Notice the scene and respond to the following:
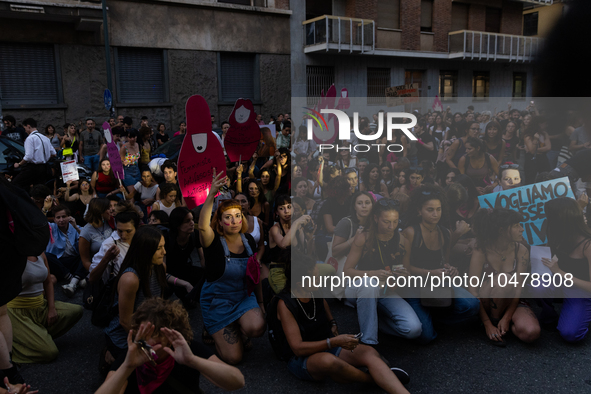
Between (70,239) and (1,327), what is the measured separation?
105 inches

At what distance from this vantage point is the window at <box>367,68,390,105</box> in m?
22.6

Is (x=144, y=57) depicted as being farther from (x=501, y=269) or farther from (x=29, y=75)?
(x=501, y=269)

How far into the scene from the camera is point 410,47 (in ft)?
76.7

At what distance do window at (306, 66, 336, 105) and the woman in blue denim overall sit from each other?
17.2 meters

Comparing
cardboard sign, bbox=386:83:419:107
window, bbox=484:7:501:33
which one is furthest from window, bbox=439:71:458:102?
cardboard sign, bbox=386:83:419:107

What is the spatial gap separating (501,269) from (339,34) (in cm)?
1775

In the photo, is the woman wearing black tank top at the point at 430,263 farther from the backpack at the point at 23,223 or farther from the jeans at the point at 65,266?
the jeans at the point at 65,266

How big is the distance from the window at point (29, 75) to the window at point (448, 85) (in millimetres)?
18695

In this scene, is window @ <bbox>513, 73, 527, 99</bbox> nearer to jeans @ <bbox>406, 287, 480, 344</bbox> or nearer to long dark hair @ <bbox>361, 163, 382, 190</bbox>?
long dark hair @ <bbox>361, 163, 382, 190</bbox>

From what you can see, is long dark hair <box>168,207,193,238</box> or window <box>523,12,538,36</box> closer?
window <box>523,12,538,36</box>

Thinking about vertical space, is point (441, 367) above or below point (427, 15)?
below

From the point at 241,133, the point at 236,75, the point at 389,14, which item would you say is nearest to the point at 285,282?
the point at 241,133

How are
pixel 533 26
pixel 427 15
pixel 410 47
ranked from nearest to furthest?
pixel 533 26
pixel 410 47
pixel 427 15

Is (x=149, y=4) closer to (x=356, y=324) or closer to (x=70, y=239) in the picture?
(x=70, y=239)
